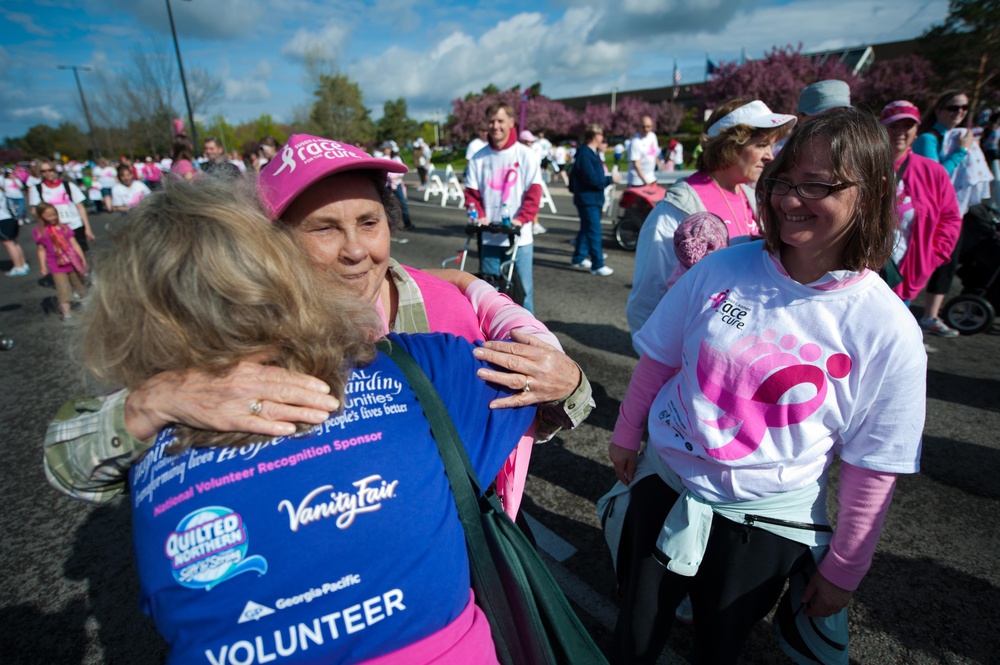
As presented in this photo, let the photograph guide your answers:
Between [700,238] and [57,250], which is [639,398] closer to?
[700,238]

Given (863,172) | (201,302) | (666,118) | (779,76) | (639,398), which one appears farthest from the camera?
(666,118)

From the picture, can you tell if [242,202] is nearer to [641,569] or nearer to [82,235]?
[641,569]

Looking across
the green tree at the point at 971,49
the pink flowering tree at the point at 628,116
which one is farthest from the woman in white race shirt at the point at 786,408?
the pink flowering tree at the point at 628,116

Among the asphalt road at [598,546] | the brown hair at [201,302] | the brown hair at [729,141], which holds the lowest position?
the asphalt road at [598,546]

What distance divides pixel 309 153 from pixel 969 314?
6.57 metres

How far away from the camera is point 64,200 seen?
8.91 metres

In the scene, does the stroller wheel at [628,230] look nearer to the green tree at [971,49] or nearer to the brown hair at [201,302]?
the brown hair at [201,302]

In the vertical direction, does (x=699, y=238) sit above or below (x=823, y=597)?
above

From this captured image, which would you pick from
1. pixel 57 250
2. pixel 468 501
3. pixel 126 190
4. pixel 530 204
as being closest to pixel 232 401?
pixel 468 501

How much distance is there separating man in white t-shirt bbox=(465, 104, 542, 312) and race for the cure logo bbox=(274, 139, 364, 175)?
145 inches

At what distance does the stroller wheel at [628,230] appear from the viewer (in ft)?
30.5

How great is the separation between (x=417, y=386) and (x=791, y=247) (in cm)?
117

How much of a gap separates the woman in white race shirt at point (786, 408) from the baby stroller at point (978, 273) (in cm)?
527

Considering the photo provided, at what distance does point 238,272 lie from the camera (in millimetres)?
929
